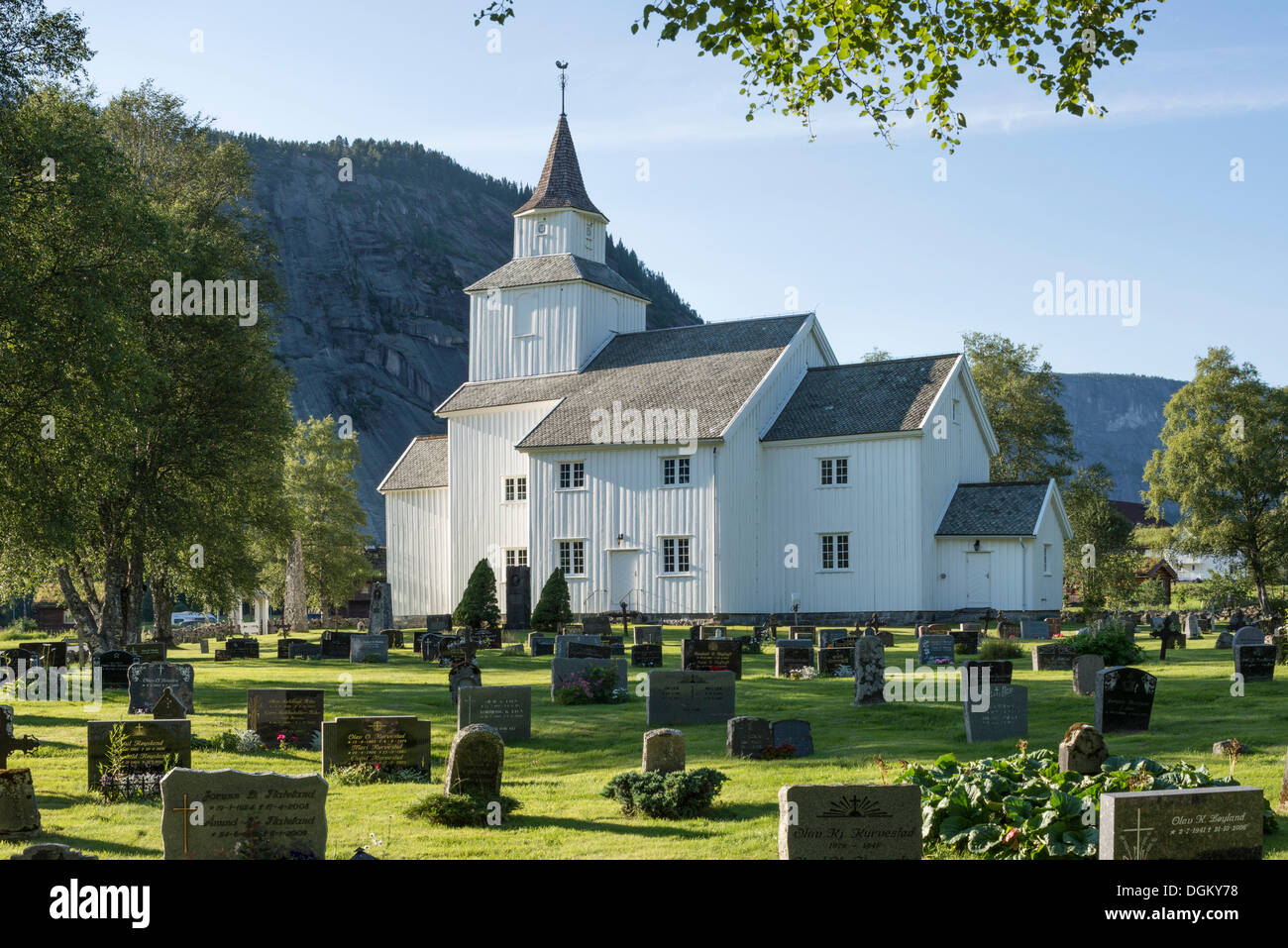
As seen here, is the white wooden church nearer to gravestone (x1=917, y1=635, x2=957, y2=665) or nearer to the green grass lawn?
gravestone (x1=917, y1=635, x2=957, y2=665)

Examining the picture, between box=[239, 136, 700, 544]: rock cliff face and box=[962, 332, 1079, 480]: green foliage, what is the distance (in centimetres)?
7135

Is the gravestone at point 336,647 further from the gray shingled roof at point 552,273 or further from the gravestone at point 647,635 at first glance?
the gray shingled roof at point 552,273

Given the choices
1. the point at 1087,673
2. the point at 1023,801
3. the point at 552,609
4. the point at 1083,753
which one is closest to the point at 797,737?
the point at 1083,753

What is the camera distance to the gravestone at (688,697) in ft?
58.6

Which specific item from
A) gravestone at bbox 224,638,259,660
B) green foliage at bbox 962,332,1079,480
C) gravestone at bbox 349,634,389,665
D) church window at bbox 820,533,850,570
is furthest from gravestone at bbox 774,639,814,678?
green foliage at bbox 962,332,1079,480

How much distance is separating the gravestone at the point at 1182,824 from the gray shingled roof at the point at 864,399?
32.7 m

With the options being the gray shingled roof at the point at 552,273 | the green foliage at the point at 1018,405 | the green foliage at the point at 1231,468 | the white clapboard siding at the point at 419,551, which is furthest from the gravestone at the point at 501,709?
the green foliage at the point at 1018,405

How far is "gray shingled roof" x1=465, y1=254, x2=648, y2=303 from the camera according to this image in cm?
4991

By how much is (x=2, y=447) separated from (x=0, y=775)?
14043 mm

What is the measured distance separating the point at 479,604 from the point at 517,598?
3.44 m

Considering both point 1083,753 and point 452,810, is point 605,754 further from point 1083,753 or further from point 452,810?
point 1083,753

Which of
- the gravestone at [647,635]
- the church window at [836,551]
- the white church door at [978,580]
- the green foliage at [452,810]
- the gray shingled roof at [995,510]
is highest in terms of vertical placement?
the gray shingled roof at [995,510]

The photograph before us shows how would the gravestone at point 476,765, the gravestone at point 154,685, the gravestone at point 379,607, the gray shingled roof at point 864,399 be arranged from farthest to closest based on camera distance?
the gray shingled roof at point 864,399 < the gravestone at point 379,607 < the gravestone at point 154,685 < the gravestone at point 476,765

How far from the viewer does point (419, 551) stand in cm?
5219
